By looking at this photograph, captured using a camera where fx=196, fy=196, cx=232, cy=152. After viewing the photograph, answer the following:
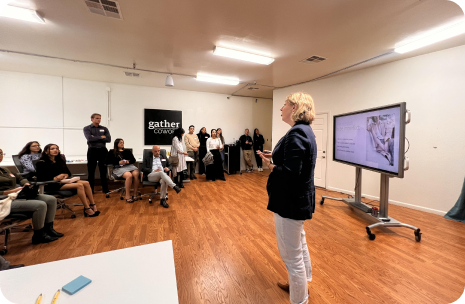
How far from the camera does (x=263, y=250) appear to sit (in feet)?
7.75

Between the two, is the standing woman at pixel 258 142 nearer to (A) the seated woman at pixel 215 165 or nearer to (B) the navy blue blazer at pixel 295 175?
(A) the seated woman at pixel 215 165

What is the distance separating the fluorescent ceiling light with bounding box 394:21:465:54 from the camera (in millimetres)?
2746

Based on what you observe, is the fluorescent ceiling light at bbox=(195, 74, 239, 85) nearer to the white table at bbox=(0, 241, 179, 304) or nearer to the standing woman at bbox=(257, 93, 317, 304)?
the standing woman at bbox=(257, 93, 317, 304)

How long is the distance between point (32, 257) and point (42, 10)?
298cm

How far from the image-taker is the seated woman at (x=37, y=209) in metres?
2.30

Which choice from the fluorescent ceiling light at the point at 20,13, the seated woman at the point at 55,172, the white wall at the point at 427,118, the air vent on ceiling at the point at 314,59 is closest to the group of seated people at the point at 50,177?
the seated woman at the point at 55,172

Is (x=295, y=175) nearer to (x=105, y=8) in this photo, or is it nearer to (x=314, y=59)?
(x=105, y=8)

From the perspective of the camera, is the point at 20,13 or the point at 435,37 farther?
the point at 435,37

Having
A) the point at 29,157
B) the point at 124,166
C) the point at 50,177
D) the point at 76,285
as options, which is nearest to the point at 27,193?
the point at 50,177

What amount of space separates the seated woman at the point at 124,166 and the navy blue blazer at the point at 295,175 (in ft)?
11.7

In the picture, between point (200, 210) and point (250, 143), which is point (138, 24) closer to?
point (200, 210)

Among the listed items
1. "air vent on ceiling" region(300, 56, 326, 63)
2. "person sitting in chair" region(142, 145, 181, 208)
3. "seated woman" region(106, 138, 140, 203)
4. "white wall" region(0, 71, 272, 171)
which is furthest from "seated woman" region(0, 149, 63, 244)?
"air vent on ceiling" region(300, 56, 326, 63)

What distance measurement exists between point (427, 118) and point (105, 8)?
5472 millimetres

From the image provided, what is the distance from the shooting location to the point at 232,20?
8.74 feet
